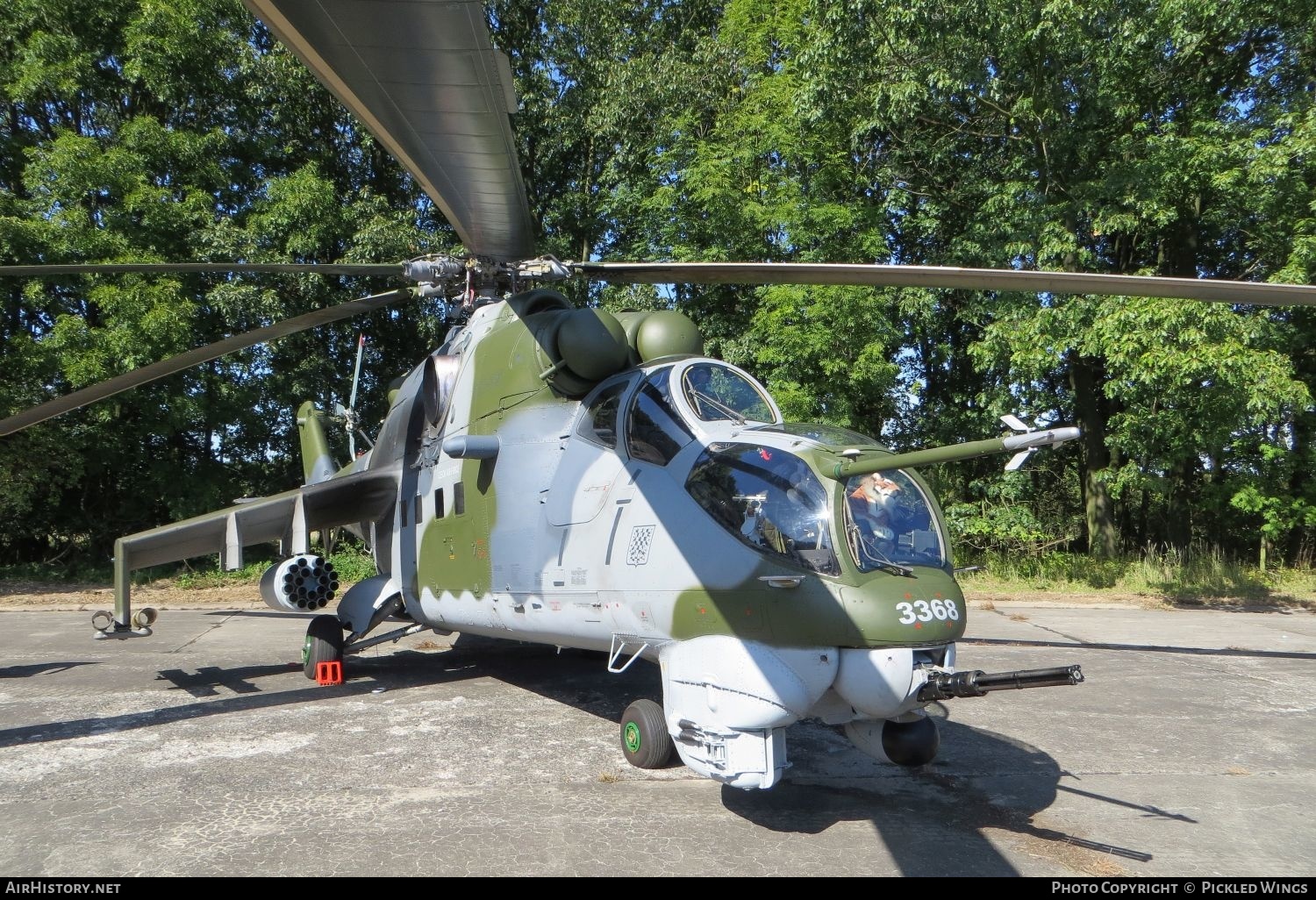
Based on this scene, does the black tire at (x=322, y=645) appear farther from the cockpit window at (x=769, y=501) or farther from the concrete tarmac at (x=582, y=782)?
the cockpit window at (x=769, y=501)

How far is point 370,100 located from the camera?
3189mm

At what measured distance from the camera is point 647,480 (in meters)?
5.35

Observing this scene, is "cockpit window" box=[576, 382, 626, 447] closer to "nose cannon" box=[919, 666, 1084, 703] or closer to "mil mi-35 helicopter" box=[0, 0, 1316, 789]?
"mil mi-35 helicopter" box=[0, 0, 1316, 789]

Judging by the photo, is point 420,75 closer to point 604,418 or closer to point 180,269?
point 604,418

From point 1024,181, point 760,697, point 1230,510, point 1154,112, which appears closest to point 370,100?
point 760,697

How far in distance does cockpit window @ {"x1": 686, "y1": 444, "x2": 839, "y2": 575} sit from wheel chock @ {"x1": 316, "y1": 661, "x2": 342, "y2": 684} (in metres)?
5.30

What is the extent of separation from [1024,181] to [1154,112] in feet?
11.4

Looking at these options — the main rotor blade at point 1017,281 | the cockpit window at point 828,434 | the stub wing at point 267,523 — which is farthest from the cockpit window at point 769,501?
the stub wing at point 267,523

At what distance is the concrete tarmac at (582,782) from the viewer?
425 centimetres

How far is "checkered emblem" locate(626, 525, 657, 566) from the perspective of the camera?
5.21 metres

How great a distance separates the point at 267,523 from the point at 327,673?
1.60 metres

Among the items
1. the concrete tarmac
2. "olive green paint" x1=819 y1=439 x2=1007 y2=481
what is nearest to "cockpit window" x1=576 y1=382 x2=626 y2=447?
"olive green paint" x1=819 y1=439 x2=1007 y2=481

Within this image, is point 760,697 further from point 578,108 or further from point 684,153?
point 578,108

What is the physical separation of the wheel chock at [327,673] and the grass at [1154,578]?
10657mm
